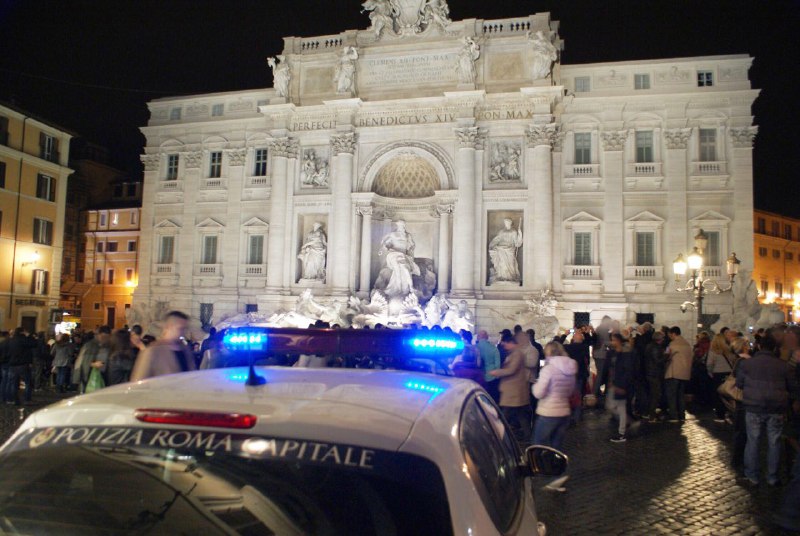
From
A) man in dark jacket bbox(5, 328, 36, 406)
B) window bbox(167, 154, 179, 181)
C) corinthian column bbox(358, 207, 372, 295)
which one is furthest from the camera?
window bbox(167, 154, 179, 181)

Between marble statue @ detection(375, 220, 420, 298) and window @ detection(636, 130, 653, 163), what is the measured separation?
10.6 m

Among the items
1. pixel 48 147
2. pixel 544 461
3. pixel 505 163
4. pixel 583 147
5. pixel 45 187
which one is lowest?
pixel 544 461

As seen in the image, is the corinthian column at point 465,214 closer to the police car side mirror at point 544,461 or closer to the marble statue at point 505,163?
the marble statue at point 505,163

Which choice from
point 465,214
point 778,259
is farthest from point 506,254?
point 778,259

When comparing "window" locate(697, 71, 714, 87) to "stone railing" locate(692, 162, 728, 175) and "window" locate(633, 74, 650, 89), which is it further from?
"stone railing" locate(692, 162, 728, 175)

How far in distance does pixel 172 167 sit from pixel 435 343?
106 feet

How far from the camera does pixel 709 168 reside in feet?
91.1

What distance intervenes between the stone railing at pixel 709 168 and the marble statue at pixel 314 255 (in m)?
16.3

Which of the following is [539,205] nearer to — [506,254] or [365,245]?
[506,254]

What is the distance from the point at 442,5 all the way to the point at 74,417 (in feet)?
97.3

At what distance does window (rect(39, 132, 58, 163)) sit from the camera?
34.2 m

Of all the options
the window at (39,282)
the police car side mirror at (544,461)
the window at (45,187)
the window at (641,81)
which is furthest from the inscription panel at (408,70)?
the police car side mirror at (544,461)

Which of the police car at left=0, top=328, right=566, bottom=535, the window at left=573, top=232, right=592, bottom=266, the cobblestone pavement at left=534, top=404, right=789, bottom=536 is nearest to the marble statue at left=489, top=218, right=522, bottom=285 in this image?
the window at left=573, top=232, right=592, bottom=266

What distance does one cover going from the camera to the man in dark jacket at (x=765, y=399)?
26.5 ft
